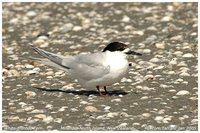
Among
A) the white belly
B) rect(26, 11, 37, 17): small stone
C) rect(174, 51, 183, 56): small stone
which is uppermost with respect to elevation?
rect(26, 11, 37, 17): small stone

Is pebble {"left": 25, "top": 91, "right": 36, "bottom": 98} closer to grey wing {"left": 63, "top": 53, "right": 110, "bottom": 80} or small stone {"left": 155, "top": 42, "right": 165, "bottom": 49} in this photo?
→ grey wing {"left": 63, "top": 53, "right": 110, "bottom": 80}

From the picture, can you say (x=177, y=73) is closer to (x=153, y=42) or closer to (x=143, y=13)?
(x=153, y=42)

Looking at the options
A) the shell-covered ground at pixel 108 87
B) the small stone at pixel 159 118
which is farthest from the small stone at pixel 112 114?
the small stone at pixel 159 118

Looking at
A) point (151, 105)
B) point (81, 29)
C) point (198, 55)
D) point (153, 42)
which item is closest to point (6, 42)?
point (81, 29)

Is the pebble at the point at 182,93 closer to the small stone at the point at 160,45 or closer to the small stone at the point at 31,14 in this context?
the small stone at the point at 160,45

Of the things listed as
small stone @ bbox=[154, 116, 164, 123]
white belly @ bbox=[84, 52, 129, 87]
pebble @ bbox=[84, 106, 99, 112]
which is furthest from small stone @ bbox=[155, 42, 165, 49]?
small stone @ bbox=[154, 116, 164, 123]

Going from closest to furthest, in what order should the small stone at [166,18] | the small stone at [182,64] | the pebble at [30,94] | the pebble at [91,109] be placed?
the pebble at [91,109]
the pebble at [30,94]
the small stone at [182,64]
the small stone at [166,18]
